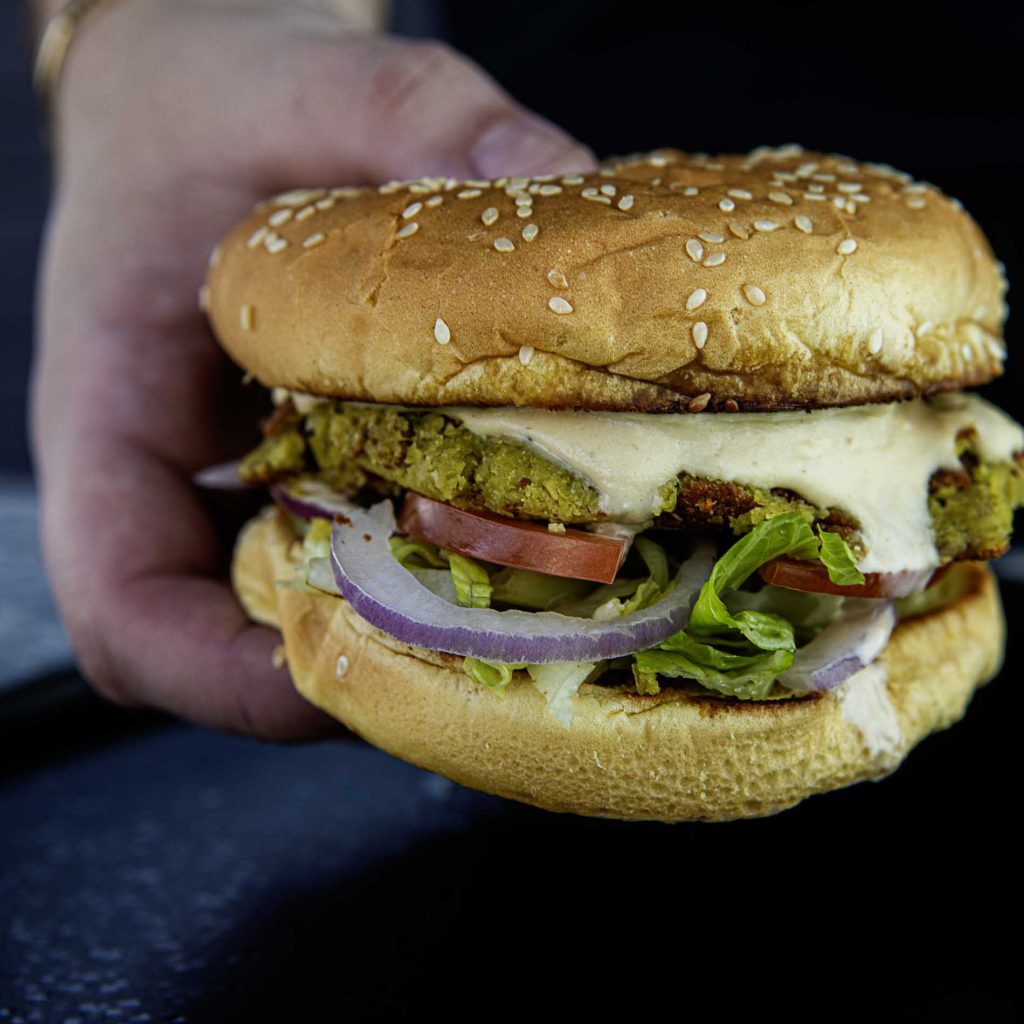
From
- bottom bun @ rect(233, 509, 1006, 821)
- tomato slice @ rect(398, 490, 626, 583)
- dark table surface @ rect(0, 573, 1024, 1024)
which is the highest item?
tomato slice @ rect(398, 490, 626, 583)

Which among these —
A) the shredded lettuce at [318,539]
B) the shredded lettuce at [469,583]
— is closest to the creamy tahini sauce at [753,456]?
the shredded lettuce at [469,583]

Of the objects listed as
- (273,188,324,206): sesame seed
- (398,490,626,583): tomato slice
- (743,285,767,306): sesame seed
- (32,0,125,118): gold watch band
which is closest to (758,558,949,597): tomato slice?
(398,490,626,583): tomato slice

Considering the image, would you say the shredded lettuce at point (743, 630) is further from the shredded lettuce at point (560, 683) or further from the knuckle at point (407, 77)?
the knuckle at point (407, 77)

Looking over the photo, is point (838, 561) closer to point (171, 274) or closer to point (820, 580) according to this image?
point (820, 580)

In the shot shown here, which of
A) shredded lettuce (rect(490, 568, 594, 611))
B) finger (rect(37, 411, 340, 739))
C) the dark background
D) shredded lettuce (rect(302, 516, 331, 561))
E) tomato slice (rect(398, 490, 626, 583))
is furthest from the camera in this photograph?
finger (rect(37, 411, 340, 739))

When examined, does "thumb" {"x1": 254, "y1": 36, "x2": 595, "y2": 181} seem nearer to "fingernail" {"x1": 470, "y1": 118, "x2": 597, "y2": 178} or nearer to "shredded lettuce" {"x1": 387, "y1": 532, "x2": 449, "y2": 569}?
"fingernail" {"x1": 470, "y1": 118, "x2": 597, "y2": 178}

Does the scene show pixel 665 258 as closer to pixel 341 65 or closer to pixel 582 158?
pixel 582 158
